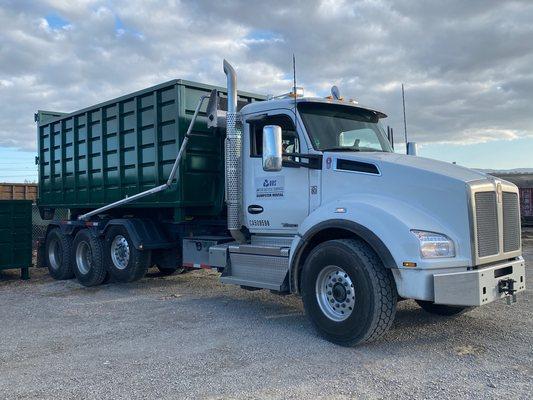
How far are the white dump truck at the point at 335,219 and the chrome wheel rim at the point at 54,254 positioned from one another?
9.17 feet

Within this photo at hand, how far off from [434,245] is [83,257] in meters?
7.67

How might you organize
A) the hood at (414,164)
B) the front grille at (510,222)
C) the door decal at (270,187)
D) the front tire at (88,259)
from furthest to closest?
the front tire at (88,259) → the door decal at (270,187) → the front grille at (510,222) → the hood at (414,164)

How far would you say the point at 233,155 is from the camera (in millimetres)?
7316

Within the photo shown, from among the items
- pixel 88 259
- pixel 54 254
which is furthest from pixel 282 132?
pixel 54 254

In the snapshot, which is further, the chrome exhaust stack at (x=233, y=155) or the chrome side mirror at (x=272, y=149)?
the chrome exhaust stack at (x=233, y=155)

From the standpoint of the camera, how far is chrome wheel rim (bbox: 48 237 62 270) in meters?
11.5

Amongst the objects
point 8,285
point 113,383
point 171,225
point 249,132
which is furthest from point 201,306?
point 8,285

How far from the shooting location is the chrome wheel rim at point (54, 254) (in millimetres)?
11488

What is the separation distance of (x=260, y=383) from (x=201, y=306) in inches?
136

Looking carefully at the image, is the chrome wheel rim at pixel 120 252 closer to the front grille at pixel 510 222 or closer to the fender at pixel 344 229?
the fender at pixel 344 229

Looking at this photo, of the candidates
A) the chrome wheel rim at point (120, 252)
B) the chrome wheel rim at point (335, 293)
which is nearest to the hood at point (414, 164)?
the chrome wheel rim at point (335, 293)

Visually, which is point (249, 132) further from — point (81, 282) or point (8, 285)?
point (8, 285)

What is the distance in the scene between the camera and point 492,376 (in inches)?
184

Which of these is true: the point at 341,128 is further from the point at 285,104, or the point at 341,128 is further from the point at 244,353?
the point at 244,353
